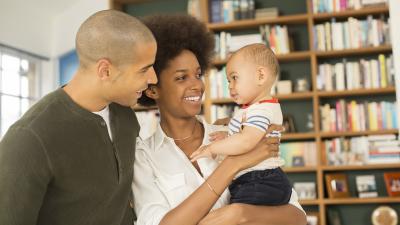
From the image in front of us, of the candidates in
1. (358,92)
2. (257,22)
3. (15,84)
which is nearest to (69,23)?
(15,84)

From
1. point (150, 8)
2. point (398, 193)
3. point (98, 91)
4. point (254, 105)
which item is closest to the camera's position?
point (98, 91)

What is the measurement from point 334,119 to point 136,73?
385 cm

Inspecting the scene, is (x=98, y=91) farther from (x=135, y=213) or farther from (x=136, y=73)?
(x=135, y=213)

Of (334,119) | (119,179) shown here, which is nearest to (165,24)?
(119,179)

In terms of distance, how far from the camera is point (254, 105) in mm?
1738

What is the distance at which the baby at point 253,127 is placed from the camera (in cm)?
166

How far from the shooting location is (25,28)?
5727 mm

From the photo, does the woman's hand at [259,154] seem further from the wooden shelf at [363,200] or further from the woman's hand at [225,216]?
the wooden shelf at [363,200]

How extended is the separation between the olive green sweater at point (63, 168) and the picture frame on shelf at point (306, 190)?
3699 mm

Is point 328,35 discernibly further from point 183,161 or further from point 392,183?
point 183,161

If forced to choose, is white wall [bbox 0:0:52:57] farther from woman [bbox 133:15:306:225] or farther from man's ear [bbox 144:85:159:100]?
man's ear [bbox 144:85:159:100]

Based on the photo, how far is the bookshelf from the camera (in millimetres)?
4984

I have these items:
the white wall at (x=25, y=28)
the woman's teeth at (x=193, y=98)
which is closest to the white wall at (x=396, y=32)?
the woman's teeth at (x=193, y=98)

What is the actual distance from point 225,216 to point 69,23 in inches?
205
